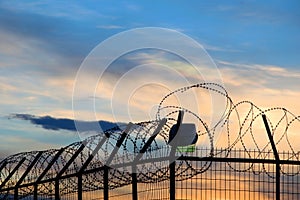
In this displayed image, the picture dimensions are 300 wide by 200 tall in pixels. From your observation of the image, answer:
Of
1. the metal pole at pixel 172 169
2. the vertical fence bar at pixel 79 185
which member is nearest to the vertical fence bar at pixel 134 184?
the metal pole at pixel 172 169

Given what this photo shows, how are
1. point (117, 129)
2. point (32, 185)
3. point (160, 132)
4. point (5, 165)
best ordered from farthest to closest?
point (5, 165) → point (32, 185) → point (117, 129) → point (160, 132)

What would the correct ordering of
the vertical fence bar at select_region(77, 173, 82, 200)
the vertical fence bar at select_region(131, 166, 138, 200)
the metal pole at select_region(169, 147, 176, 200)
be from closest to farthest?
the metal pole at select_region(169, 147, 176, 200) < the vertical fence bar at select_region(131, 166, 138, 200) < the vertical fence bar at select_region(77, 173, 82, 200)

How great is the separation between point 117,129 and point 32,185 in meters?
7.50

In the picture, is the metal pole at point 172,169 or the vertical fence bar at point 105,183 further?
the vertical fence bar at point 105,183

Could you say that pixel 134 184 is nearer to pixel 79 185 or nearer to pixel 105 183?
pixel 105 183

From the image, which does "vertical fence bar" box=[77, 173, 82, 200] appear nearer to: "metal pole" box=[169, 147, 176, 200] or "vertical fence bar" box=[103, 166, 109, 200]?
"vertical fence bar" box=[103, 166, 109, 200]

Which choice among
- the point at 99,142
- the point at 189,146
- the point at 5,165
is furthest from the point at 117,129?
the point at 5,165

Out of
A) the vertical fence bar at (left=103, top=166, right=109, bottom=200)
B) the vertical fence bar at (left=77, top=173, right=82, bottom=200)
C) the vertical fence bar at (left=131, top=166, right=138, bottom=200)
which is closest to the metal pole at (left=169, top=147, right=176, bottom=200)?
the vertical fence bar at (left=131, top=166, right=138, bottom=200)

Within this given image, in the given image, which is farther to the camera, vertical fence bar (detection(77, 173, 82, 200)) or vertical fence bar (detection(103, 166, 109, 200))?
vertical fence bar (detection(77, 173, 82, 200))

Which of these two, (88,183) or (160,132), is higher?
(160,132)

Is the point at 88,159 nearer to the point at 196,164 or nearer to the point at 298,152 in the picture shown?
the point at 196,164

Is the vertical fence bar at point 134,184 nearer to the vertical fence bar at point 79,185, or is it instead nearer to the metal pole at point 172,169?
the metal pole at point 172,169

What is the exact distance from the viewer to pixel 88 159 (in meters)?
22.0

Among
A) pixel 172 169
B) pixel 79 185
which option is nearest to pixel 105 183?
pixel 79 185
